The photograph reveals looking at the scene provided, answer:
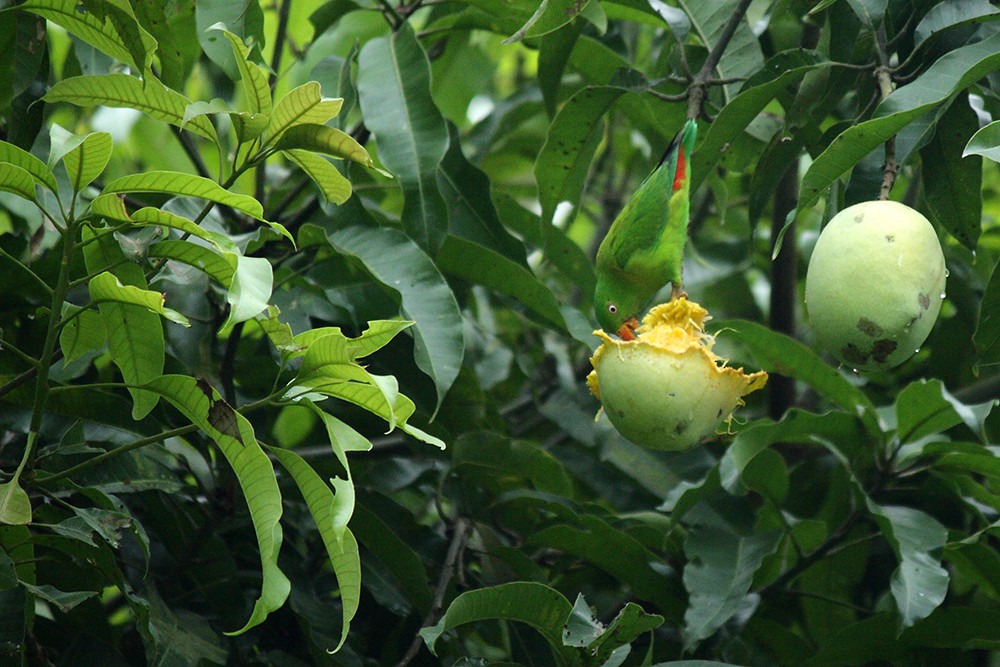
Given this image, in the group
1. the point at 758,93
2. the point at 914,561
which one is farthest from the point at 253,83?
the point at 914,561

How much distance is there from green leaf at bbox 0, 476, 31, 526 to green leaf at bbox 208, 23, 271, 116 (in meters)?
0.65

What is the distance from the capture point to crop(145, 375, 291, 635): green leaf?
4.24ft

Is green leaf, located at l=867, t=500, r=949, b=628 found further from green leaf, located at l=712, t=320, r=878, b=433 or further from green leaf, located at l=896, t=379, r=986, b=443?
green leaf, located at l=712, t=320, r=878, b=433

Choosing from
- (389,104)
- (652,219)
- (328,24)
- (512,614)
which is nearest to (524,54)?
(328,24)

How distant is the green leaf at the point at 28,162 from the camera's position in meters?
1.34

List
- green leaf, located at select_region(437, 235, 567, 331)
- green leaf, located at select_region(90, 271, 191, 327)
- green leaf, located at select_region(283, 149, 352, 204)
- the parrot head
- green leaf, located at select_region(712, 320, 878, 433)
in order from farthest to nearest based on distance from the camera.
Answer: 1. green leaf, located at select_region(712, 320, 878, 433)
2. green leaf, located at select_region(437, 235, 567, 331)
3. the parrot head
4. green leaf, located at select_region(283, 149, 352, 204)
5. green leaf, located at select_region(90, 271, 191, 327)

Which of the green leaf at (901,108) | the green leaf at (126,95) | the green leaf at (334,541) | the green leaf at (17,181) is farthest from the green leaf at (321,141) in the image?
the green leaf at (901,108)

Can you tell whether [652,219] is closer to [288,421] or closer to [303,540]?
[303,540]

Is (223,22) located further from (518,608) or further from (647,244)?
(518,608)

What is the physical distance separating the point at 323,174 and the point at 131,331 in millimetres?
403

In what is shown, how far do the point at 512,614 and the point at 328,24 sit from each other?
1.38 meters

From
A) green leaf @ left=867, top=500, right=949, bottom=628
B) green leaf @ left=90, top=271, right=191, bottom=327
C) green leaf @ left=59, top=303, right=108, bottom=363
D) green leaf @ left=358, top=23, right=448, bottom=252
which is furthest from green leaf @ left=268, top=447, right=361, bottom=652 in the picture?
green leaf @ left=867, top=500, right=949, bottom=628

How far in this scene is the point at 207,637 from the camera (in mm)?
1778

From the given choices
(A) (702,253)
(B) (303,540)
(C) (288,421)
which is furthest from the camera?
(A) (702,253)
